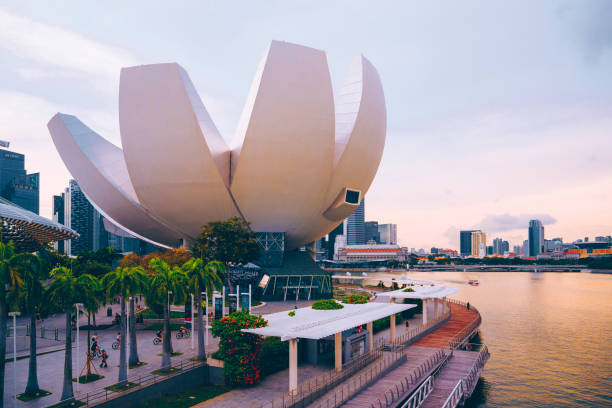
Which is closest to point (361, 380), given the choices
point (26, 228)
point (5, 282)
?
point (5, 282)

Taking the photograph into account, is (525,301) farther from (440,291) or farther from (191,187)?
(191,187)

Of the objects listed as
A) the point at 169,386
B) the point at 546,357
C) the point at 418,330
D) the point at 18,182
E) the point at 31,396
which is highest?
the point at 18,182

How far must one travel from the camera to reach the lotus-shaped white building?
116ft

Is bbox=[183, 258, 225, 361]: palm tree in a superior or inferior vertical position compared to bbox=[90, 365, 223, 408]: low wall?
superior

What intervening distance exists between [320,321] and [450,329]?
60.6 feet

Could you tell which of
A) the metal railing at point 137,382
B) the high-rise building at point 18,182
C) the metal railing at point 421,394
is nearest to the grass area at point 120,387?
the metal railing at point 137,382

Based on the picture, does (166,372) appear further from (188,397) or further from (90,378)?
(90,378)

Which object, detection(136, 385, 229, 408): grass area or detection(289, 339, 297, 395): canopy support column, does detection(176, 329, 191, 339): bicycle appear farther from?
detection(289, 339, 297, 395): canopy support column

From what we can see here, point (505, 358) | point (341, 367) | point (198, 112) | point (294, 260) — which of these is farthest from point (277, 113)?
point (505, 358)

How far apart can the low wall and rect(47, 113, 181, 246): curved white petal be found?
26.7m

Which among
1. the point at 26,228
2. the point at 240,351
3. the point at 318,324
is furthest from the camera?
the point at 26,228

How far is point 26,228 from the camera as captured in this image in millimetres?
23250

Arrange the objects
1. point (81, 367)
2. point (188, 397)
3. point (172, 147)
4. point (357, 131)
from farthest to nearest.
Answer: point (357, 131) → point (172, 147) → point (81, 367) → point (188, 397)

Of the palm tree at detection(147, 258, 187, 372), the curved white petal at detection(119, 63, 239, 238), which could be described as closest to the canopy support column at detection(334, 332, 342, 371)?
the palm tree at detection(147, 258, 187, 372)
